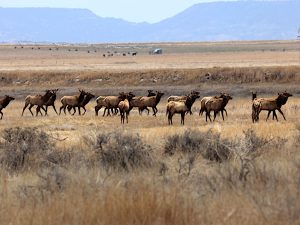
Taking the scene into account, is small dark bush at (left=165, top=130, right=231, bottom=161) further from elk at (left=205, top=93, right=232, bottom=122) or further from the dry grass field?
elk at (left=205, top=93, right=232, bottom=122)

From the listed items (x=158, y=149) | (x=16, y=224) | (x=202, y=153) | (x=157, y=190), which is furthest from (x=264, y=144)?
(x=16, y=224)

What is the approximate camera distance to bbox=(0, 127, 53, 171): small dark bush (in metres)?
13.5

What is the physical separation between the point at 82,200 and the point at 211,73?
50.4 metres

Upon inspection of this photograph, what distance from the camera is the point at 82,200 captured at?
7.86 metres

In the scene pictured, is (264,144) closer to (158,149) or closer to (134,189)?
(158,149)

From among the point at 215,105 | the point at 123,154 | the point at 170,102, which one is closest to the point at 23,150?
the point at 123,154

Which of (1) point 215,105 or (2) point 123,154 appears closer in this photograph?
(2) point 123,154

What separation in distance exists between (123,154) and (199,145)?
9.42ft

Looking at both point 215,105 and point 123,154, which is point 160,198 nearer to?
point 123,154

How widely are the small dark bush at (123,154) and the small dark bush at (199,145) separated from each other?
134cm

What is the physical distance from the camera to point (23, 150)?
1393cm

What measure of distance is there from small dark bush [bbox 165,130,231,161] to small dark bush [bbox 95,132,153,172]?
134 centimetres

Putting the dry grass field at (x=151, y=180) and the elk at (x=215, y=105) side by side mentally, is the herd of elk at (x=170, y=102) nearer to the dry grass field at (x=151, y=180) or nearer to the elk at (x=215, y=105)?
the elk at (x=215, y=105)

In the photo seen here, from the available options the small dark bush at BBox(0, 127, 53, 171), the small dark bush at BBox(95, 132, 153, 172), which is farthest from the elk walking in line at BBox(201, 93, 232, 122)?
the small dark bush at BBox(95, 132, 153, 172)
